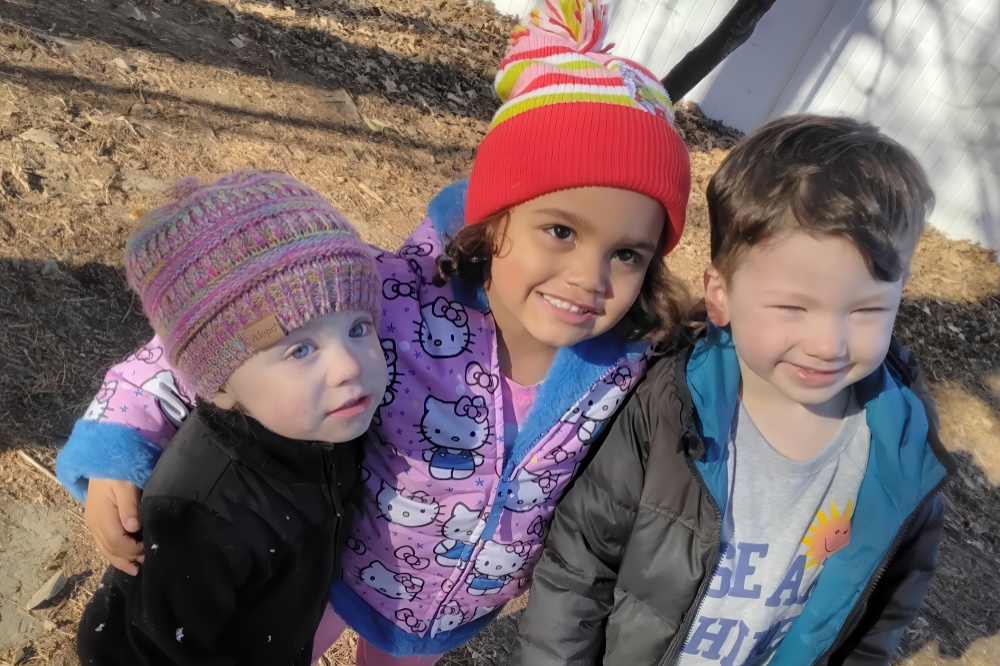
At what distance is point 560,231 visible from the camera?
179cm

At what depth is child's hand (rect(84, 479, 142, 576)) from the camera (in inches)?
64.5

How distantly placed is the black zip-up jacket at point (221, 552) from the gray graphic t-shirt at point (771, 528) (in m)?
1.01

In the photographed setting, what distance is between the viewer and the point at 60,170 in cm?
418

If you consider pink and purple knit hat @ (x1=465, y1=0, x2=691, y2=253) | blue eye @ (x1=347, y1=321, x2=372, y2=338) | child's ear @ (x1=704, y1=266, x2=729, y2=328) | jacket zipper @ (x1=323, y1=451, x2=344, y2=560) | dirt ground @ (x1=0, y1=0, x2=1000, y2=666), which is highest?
pink and purple knit hat @ (x1=465, y1=0, x2=691, y2=253)

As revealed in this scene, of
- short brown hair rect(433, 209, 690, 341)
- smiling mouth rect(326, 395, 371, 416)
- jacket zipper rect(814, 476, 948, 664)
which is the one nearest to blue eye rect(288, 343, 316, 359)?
smiling mouth rect(326, 395, 371, 416)

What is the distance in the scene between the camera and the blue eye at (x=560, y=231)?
70.1 inches

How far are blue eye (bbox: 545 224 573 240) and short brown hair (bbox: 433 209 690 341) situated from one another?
0.44 feet

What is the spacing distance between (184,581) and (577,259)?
1068mm

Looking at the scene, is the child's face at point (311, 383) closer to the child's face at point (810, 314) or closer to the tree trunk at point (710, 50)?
the child's face at point (810, 314)

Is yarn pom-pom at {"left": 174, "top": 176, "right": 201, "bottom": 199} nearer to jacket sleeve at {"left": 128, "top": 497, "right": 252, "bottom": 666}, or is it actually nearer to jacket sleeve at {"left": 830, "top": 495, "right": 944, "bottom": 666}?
jacket sleeve at {"left": 128, "top": 497, "right": 252, "bottom": 666}

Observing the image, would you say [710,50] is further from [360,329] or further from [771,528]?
[360,329]

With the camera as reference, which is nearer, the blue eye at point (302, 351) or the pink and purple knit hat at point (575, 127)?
the blue eye at point (302, 351)

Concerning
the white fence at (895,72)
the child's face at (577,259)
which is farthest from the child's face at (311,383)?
the white fence at (895,72)

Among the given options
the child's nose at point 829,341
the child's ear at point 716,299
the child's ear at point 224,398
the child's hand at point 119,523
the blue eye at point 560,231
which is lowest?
the child's hand at point 119,523
